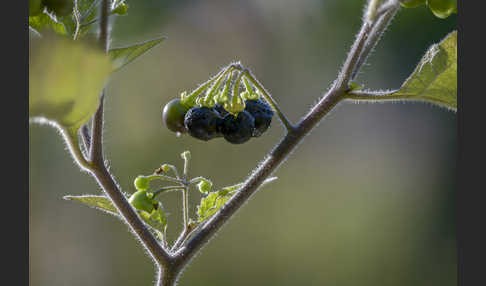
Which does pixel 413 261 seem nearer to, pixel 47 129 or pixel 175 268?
pixel 47 129

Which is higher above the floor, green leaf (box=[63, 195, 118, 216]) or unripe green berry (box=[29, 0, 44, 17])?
unripe green berry (box=[29, 0, 44, 17])

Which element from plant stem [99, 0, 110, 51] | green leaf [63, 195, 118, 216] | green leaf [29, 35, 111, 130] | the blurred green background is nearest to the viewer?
green leaf [29, 35, 111, 130]

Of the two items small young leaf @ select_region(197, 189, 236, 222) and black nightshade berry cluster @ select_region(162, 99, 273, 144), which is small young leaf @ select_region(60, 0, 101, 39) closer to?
black nightshade berry cluster @ select_region(162, 99, 273, 144)

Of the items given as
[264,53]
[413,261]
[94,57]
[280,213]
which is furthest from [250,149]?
[94,57]

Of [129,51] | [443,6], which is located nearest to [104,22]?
[129,51]

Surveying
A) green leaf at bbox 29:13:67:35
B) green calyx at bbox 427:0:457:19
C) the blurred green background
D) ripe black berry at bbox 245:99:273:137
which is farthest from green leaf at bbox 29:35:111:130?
the blurred green background

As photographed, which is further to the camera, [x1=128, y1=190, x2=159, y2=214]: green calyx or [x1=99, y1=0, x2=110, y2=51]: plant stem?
[x1=128, y1=190, x2=159, y2=214]: green calyx

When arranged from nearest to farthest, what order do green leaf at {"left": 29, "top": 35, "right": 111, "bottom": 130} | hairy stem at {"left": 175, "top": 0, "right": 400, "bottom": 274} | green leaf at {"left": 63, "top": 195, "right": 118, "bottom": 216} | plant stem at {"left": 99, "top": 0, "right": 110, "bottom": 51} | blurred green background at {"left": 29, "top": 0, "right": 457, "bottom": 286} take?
green leaf at {"left": 29, "top": 35, "right": 111, "bottom": 130}
plant stem at {"left": 99, "top": 0, "right": 110, "bottom": 51}
hairy stem at {"left": 175, "top": 0, "right": 400, "bottom": 274}
green leaf at {"left": 63, "top": 195, "right": 118, "bottom": 216}
blurred green background at {"left": 29, "top": 0, "right": 457, "bottom": 286}

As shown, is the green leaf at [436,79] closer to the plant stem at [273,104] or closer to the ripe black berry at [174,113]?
the plant stem at [273,104]
